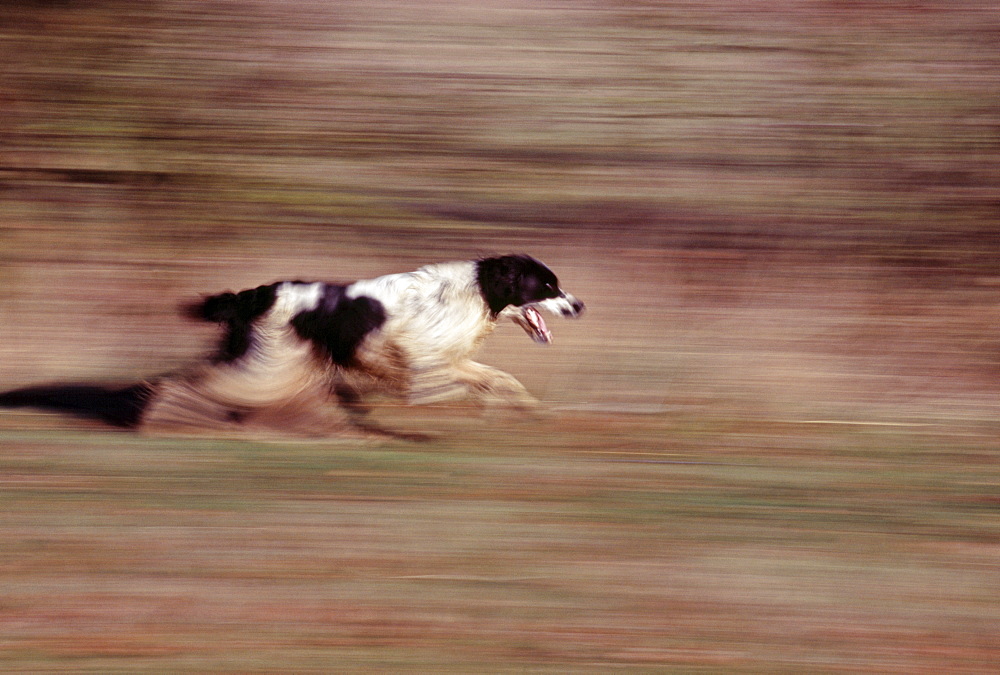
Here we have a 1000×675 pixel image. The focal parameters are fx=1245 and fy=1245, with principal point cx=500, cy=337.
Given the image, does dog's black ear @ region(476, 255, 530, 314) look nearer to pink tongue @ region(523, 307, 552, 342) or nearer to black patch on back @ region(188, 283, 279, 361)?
pink tongue @ region(523, 307, 552, 342)

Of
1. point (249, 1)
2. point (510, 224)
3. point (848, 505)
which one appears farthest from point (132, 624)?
point (249, 1)

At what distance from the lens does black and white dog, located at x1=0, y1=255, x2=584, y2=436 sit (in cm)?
419

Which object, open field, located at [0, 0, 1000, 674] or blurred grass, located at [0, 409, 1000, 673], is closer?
blurred grass, located at [0, 409, 1000, 673]

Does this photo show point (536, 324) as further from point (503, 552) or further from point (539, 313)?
point (503, 552)

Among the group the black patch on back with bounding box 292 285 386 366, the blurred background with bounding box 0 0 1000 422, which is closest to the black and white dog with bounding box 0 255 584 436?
the black patch on back with bounding box 292 285 386 366

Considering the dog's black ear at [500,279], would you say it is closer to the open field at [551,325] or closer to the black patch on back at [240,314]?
the open field at [551,325]

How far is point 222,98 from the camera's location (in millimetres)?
5762

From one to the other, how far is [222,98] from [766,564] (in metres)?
3.58

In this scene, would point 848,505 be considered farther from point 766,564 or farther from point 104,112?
point 104,112

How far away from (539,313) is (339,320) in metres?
0.75

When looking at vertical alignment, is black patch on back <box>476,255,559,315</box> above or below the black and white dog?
above

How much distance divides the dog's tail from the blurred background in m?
0.16

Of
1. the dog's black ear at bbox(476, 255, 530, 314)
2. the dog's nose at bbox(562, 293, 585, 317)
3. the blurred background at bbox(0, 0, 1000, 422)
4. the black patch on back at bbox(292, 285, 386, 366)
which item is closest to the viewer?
the black patch on back at bbox(292, 285, 386, 366)

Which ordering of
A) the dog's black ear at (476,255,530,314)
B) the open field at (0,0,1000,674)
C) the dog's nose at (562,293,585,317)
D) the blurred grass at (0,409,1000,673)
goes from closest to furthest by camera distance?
the blurred grass at (0,409,1000,673) < the open field at (0,0,1000,674) < the dog's black ear at (476,255,530,314) < the dog's nose at (562,293,585,317)
